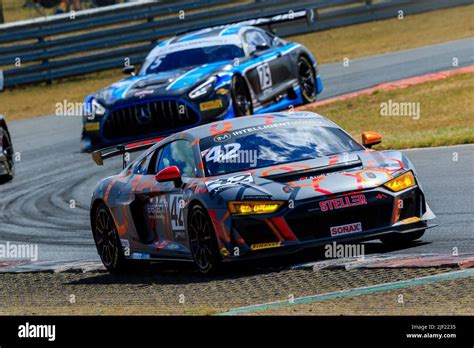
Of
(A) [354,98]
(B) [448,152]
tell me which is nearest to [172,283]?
(B) [448,152]

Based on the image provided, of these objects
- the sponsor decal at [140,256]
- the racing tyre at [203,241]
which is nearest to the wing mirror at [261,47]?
the sponsor decal at [140,256]

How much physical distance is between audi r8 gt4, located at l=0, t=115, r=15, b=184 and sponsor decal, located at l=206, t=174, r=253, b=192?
25.5 feet

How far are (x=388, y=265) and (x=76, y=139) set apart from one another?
13189 millimetres

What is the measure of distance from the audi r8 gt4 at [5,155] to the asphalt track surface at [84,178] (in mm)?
204

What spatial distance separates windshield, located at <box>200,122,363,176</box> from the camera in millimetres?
10484

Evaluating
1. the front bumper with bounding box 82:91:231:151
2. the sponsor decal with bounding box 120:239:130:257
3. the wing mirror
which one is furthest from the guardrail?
the sponsor decal with bounding box 120:239:130:257

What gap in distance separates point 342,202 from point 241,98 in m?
8.36

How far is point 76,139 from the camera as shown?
2195 centimetres

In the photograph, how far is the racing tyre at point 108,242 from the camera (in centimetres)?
1179

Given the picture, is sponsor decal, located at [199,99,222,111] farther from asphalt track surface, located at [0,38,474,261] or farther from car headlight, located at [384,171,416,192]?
car headlight, located at [384,171,416,192]

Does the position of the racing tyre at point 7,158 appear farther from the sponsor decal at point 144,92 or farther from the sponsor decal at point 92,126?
the sponsor decal at point 144,92
